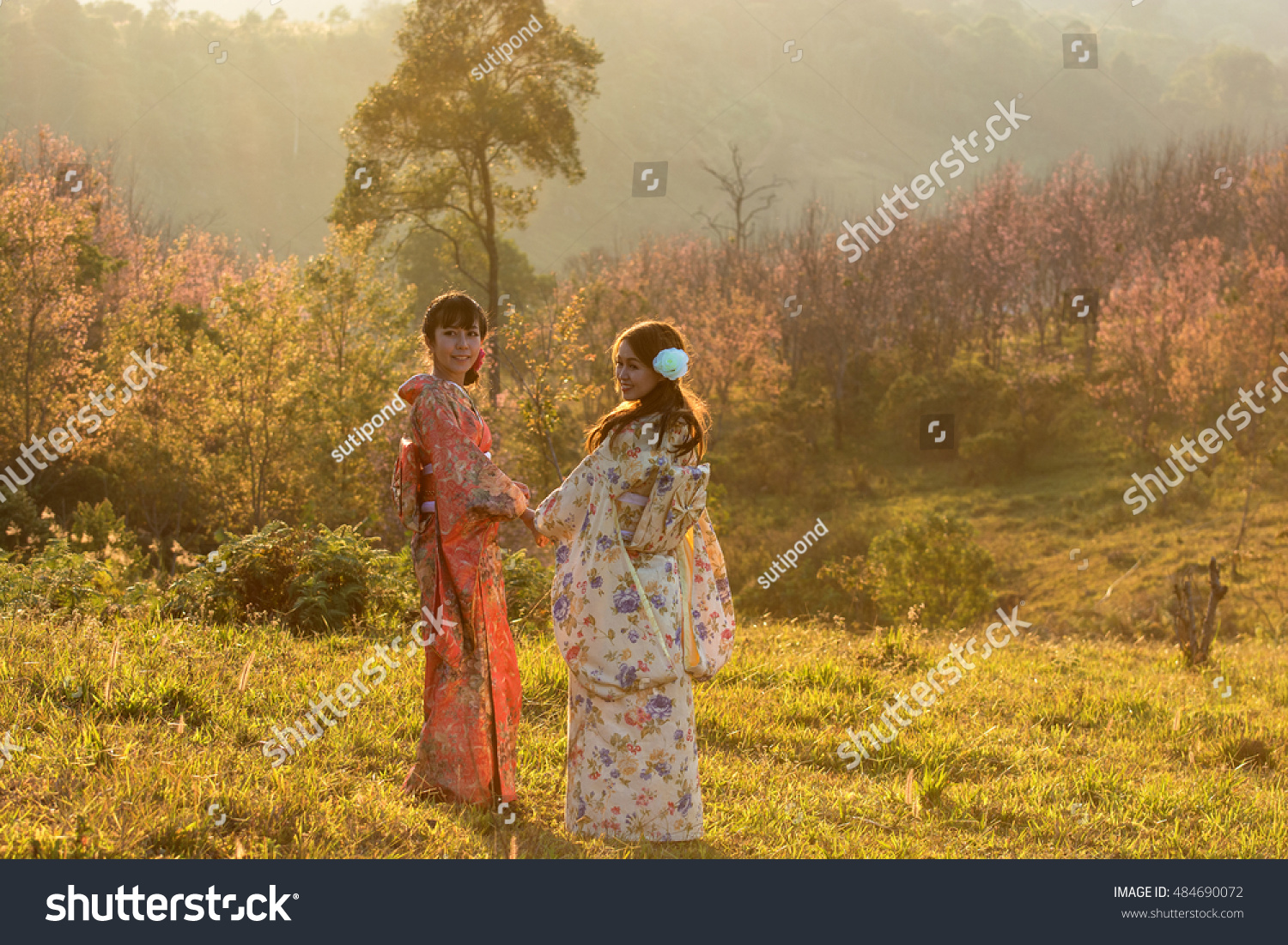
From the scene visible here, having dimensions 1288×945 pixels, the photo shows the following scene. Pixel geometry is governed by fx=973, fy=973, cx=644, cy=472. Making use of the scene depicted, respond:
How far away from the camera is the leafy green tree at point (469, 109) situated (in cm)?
2272

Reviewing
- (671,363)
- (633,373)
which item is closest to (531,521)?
(633,373)

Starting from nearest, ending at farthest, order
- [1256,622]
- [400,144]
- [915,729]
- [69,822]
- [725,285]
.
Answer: [69,822], [915,729], [1256,622], [400,144], [725,285]

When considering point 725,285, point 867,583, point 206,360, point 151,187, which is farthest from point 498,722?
point 151,187

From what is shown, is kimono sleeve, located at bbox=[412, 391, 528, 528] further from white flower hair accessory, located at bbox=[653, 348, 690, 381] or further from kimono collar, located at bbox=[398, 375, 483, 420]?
white flower hair accessory, located at bbox=[653, 348, 690, 381]

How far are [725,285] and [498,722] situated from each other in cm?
4389

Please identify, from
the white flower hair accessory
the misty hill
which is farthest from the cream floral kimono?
the misty hill

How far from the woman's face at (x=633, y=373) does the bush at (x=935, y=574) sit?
13058 millimetres

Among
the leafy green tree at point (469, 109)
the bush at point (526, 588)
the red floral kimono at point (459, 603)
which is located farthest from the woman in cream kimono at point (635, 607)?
the leafy green tree at point (469, 109)

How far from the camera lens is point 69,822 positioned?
3428 mm

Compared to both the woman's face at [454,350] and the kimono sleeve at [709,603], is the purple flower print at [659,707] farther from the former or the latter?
the woman's face at [454,350]

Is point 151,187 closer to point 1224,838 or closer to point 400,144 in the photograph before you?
point 400,144

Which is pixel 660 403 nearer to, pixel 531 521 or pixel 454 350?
pixel 531 521

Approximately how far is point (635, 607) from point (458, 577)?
84 centimetres

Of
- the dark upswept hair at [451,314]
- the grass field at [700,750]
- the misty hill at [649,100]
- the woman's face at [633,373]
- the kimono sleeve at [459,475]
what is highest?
the misty hill at [649,100]
